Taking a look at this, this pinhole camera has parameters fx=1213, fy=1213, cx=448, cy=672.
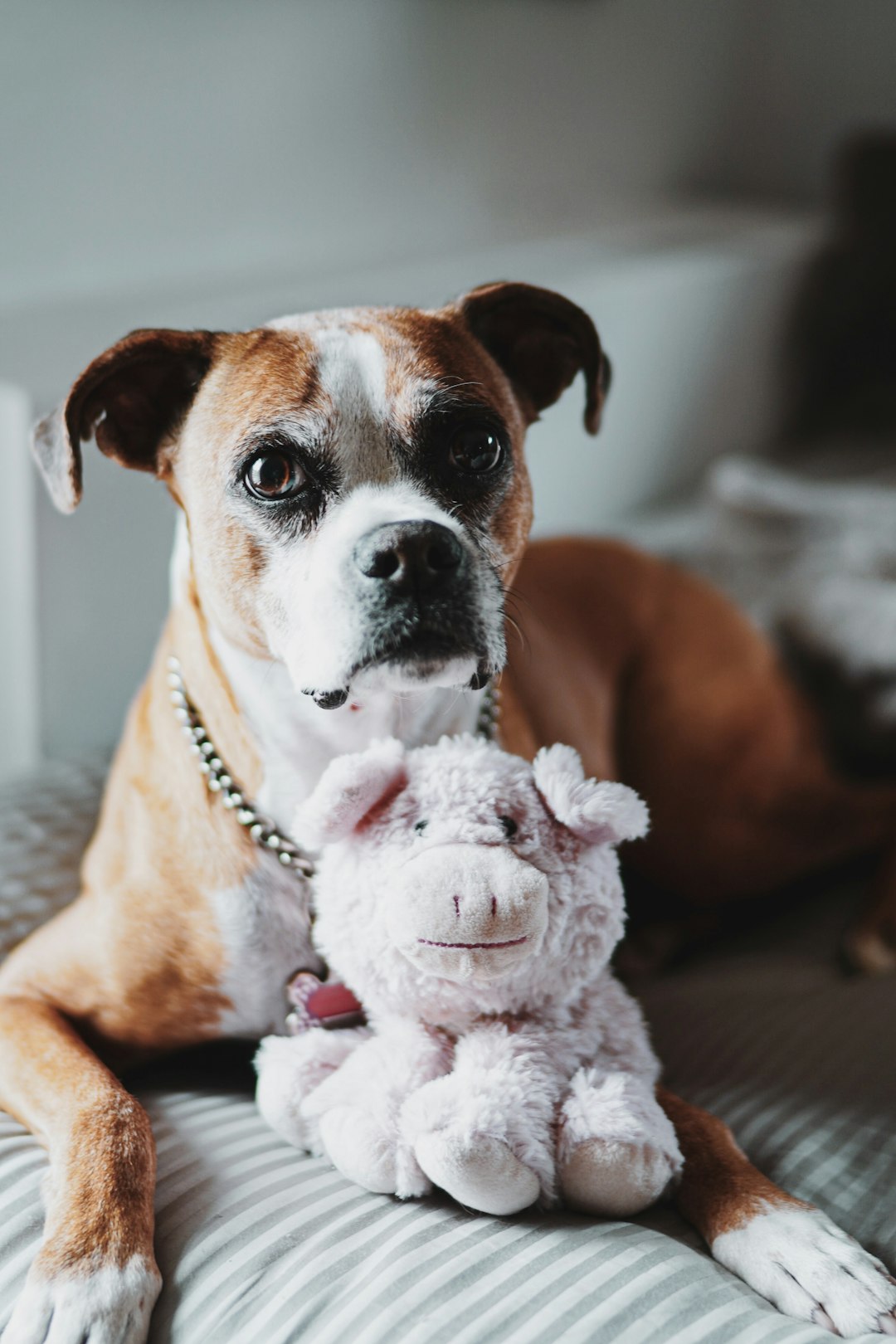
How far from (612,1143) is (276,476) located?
2.05ft

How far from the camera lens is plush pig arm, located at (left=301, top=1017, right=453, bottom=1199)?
951mm

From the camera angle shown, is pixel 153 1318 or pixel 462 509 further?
pixel 462 509

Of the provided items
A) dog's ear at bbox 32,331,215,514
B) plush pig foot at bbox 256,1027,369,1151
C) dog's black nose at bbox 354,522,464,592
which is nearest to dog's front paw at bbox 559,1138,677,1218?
plush pig foot at bbox 256,1027,369,1151

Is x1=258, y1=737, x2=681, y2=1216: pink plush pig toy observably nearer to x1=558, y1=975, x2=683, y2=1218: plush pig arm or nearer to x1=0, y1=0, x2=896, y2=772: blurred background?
x1=558, y1=975, x2=683, y2=1218: plush pig arm

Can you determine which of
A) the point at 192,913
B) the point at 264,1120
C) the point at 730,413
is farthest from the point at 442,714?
the point at 730,413

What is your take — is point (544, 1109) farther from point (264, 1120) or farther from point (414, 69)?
point (414, 69)

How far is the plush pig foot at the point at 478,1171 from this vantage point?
2.88ft

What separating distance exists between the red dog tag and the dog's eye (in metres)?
0.45

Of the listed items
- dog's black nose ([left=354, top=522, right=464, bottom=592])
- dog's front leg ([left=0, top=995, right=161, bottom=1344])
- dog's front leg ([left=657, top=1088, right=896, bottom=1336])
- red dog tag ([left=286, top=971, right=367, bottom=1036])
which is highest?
dog's black nose ([left=354, top=522, right=464, bottom=592])

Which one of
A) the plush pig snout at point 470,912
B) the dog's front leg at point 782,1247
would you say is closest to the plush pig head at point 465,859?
the plush pig snout at point 470,912

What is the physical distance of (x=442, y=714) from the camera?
3.97 feet

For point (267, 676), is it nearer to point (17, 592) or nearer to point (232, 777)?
point (232, 777)

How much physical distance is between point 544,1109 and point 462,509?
527 mm

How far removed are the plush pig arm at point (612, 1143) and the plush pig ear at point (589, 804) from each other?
19 cm
